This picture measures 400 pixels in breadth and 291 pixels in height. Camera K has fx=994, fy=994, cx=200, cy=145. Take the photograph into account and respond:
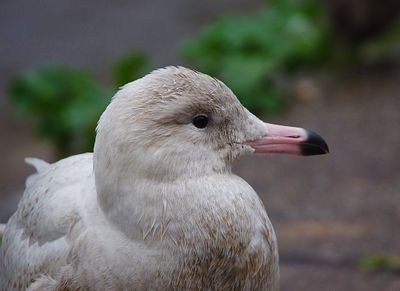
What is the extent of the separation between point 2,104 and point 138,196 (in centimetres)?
678

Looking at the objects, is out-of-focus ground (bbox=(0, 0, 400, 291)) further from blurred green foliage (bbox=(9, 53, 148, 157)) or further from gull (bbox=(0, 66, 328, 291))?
gull (bbox=(0, 66, 328, 291))

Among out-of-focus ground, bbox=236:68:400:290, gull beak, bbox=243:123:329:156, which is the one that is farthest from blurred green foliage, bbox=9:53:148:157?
gull beak, bbox=243:123:329:156

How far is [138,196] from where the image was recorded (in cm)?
354

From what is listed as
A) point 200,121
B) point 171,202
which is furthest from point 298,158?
point 171,202

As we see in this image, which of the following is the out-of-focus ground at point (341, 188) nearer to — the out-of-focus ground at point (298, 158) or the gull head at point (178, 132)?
the out-of-focus ground at point (298, 158)

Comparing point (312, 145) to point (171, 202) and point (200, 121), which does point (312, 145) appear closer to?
point (200, 121)

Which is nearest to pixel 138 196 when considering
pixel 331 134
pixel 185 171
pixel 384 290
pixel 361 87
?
pixel 185 171

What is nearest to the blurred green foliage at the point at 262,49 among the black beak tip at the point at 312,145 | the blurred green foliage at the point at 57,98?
the blurred green foliage at the point at 57,98

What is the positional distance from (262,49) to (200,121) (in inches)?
176

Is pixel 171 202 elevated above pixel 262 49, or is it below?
below

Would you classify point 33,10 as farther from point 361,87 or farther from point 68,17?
point 361,87

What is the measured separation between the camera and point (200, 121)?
12.1 feet

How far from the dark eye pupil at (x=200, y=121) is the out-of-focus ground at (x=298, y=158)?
1.83 m

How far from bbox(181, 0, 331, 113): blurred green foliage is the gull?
3867 millimetres
